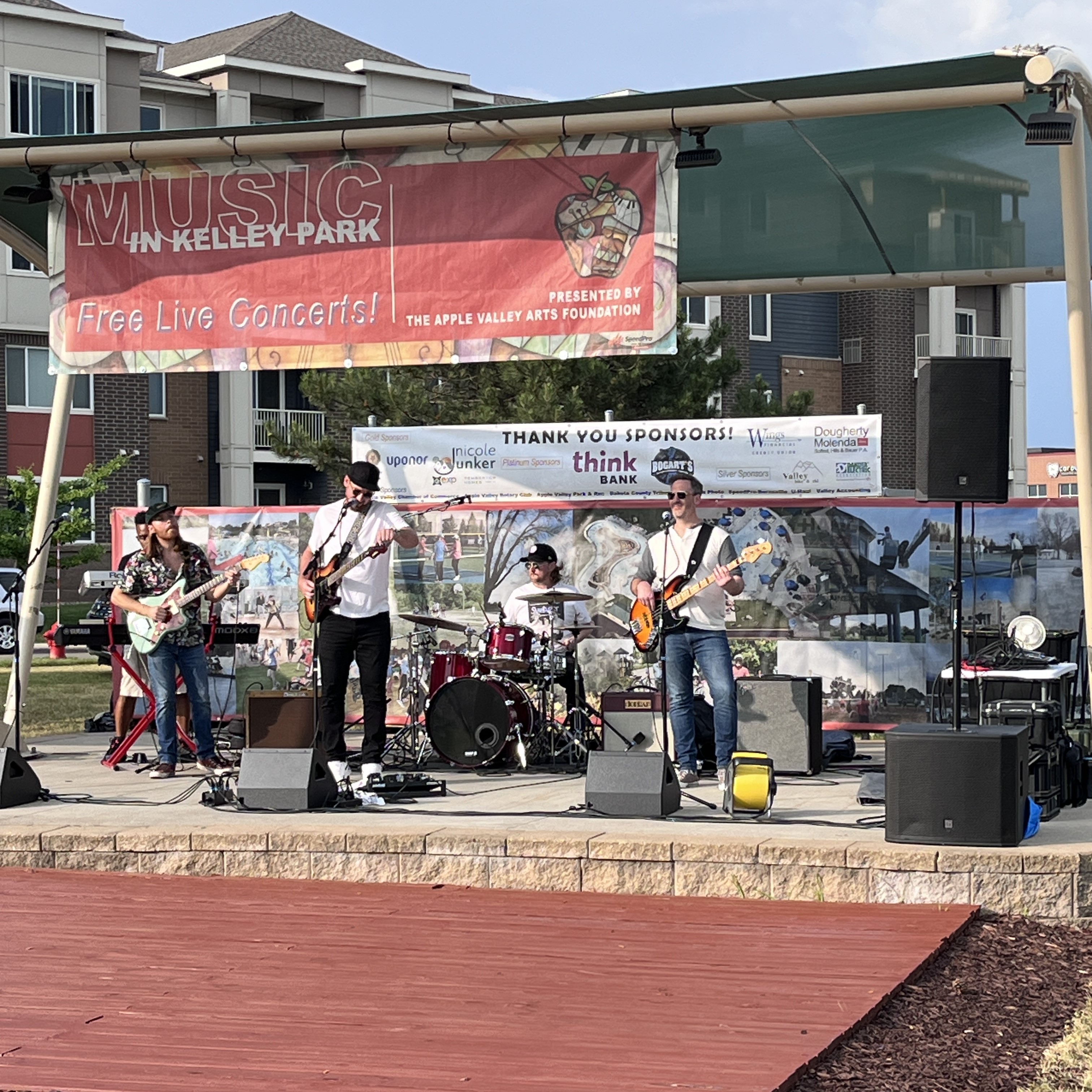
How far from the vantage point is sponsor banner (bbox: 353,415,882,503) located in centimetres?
1363

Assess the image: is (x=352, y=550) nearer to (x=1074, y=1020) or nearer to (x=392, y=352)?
(x=392, y=352)

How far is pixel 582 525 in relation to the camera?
13867mm

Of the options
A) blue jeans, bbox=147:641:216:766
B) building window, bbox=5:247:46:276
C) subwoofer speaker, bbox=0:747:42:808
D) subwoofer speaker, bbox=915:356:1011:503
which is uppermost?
building window, bbox=5:247:46:276

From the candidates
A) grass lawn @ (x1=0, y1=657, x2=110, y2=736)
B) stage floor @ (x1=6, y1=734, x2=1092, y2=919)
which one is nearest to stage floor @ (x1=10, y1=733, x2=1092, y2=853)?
stage floor @ (x1=6, y1=734, x2=1092, y2=919)

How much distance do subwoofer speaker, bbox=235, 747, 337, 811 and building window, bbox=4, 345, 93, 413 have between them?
30.1 meters

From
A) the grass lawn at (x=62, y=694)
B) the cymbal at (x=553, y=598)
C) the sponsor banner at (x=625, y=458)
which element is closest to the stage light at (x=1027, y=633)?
the cymbal at (x=553, y=598)

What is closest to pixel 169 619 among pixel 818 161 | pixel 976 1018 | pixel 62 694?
pixel 818 161

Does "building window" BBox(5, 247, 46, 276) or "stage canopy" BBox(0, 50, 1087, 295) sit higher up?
"building window" BBox(5, 247, 46, 276)

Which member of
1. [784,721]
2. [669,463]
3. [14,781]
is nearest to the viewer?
[14,781]

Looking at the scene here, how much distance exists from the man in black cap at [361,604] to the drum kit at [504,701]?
1183 mm

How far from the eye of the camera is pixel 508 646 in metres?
11.3

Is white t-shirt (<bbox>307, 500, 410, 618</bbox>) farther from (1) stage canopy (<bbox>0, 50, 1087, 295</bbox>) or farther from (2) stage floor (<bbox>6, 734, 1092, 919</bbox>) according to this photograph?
(1) stage canopy (<bbox>0, 50, 1087, 295</bbox>)

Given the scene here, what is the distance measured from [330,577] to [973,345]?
1590 inches

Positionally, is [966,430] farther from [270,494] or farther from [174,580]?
[270,494]
